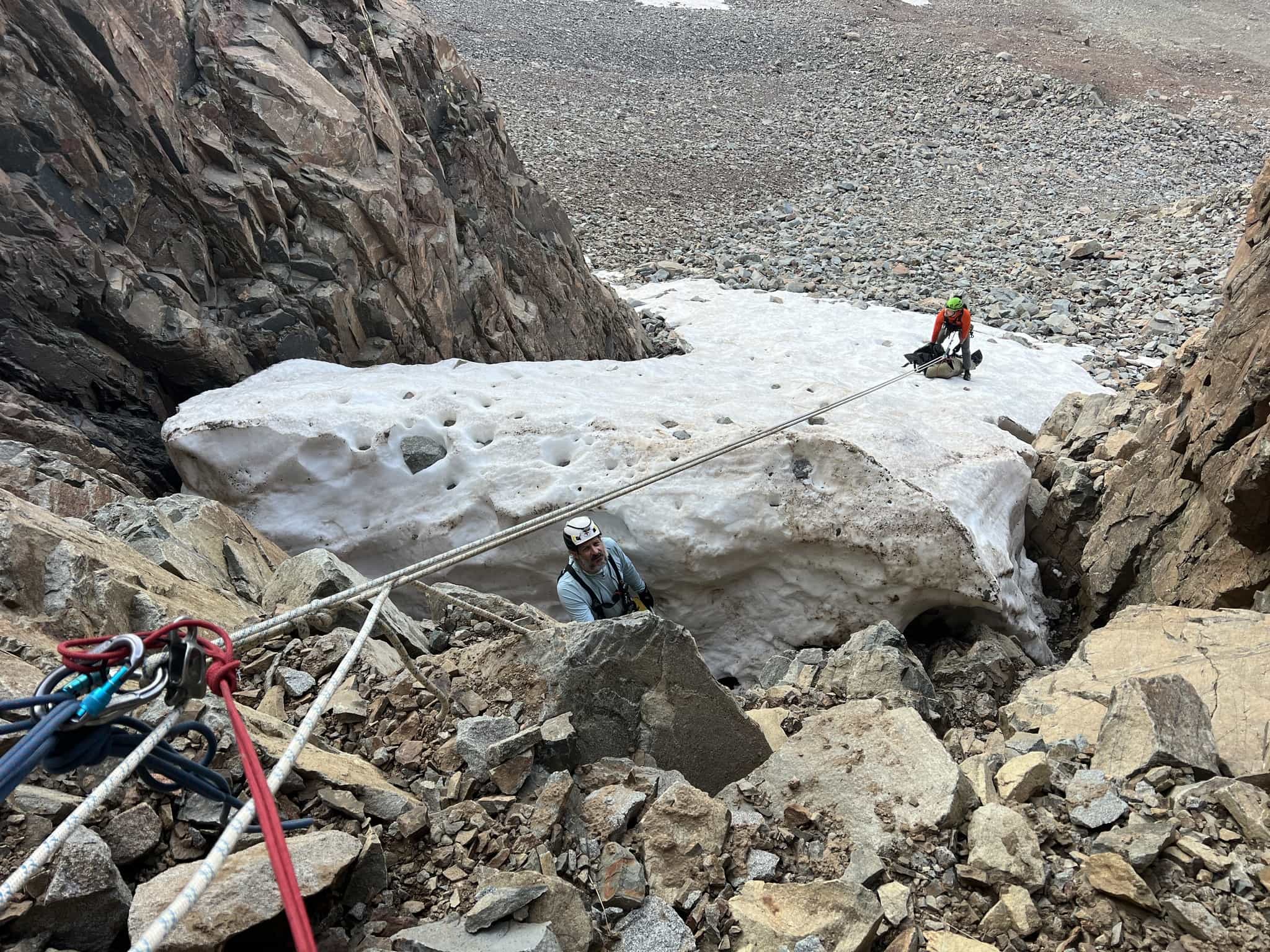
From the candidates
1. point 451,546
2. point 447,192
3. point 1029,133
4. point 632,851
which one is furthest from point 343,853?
point 1029,133

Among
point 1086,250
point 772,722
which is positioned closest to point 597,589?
point 772,722

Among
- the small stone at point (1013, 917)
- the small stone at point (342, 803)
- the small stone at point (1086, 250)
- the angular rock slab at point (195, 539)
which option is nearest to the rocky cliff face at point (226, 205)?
the angular rock slab at point (195, 539)

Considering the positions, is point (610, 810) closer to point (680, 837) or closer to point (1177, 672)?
point (680, 837)

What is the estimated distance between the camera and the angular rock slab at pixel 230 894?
224 cm

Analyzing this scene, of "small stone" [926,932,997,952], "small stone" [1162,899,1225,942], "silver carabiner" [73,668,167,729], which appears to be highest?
"silver carabiner" [73,668,167,729]

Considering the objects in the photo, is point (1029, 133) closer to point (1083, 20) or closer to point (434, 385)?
point (1083, 20)

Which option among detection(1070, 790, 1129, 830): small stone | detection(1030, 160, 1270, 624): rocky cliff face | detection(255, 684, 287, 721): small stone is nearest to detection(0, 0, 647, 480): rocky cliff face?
detection(255, 684, 287, 721): small stone

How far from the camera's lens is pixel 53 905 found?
2.23 meters

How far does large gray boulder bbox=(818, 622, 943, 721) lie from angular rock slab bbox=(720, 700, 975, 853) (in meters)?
1.09

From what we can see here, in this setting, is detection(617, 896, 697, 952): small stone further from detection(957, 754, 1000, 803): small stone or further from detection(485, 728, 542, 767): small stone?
detection(957, 754, 1000, 803): small stone

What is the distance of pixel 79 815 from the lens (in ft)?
6.05

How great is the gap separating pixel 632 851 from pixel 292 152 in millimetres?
8130

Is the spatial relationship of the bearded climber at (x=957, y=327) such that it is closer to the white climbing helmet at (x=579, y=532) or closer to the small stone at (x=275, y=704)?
the white climbing helmet at (x=579, y=532)

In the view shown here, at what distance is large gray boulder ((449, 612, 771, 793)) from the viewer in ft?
12.6
